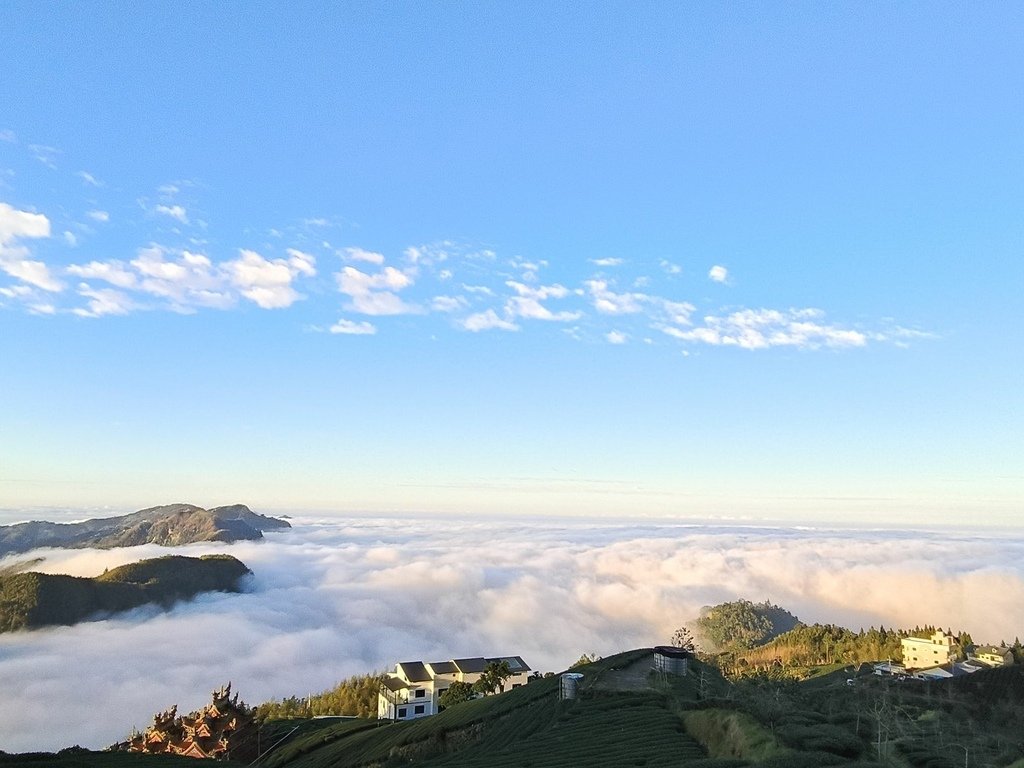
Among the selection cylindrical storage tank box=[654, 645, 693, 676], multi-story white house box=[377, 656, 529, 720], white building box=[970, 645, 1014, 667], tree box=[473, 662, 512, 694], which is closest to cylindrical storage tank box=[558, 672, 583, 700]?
cylindrical storage tank box=[654, 645, 693, 676]

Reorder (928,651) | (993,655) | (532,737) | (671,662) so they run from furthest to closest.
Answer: (928,651) < (993,655) < (671,662) < (532,737)

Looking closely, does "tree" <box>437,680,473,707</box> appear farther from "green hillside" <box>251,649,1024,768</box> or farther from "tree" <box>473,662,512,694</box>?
"green hillside" <box>251,649,1024,768</box>

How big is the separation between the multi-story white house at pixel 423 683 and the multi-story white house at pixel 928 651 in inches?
3730

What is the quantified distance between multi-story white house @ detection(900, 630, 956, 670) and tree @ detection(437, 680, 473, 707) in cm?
10279

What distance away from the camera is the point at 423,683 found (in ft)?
322

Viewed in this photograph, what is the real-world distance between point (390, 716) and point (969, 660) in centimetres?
11972

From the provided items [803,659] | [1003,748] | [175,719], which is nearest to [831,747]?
[1003,748]

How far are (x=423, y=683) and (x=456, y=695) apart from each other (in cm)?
1057

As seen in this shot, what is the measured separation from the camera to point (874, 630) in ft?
549

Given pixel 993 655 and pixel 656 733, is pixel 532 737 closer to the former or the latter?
pixel 656 733

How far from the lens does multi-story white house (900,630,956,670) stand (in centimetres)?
13450

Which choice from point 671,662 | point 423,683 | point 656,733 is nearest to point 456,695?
point 423,683

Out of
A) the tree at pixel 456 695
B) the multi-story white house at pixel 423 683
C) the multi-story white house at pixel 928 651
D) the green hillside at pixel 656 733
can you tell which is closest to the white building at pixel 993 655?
the multi-story white house at pixel 928 651

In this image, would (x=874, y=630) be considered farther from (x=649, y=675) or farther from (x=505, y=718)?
(x=505, y=718)
